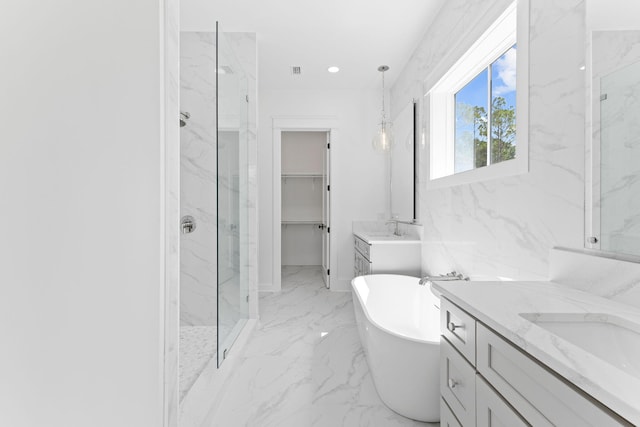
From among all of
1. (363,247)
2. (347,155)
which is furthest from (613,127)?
(347,155)

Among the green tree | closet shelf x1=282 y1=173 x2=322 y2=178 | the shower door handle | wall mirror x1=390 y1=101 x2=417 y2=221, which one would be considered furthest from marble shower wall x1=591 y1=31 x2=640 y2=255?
closet shelf x1=282 y1=173 x2=322 y2=178

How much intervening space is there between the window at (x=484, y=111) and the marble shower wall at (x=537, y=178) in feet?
0.21

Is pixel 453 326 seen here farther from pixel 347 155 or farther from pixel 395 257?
pixel 347 155

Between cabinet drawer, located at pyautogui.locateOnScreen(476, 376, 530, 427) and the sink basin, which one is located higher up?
the sink basin

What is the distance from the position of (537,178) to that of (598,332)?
0.78m

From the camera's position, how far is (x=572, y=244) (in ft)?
4.02

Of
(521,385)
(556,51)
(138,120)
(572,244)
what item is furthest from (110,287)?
(556,51)

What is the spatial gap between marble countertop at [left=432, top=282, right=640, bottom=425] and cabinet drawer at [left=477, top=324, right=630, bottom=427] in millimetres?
29

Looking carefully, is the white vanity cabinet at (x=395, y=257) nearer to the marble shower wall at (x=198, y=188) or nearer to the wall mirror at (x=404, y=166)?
the wall mirror at (x=404, y=166)

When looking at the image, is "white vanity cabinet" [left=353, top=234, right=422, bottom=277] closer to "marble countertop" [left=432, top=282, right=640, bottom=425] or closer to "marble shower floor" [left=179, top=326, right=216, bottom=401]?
"marble shower floor" [left=179, top=326, right=216, bottom=401]

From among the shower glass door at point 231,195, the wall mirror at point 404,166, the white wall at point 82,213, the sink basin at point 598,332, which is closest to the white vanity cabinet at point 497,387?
the sink basin at point 598,332

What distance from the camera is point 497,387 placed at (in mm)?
830

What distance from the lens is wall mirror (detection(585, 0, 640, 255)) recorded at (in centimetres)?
97

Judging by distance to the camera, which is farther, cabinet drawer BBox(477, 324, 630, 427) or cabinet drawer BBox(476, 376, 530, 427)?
cabinet drawer BBox(476, 376, 530, 427)
